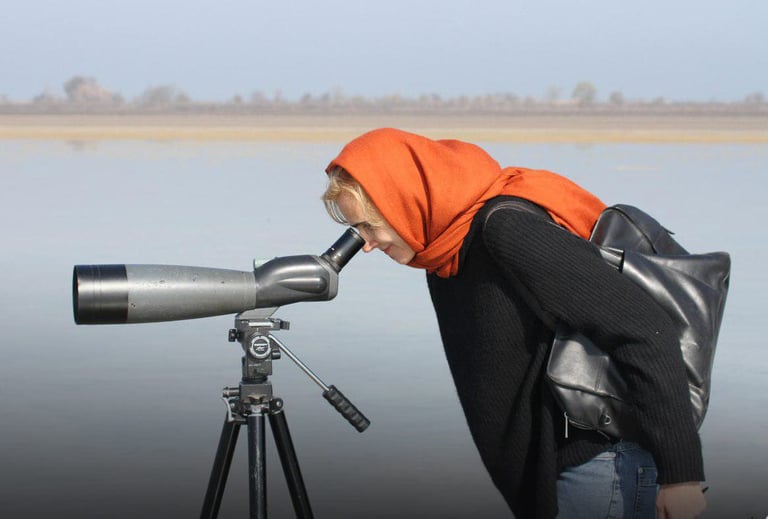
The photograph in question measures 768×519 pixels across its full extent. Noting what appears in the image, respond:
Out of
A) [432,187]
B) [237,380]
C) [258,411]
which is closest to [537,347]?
[432,187]

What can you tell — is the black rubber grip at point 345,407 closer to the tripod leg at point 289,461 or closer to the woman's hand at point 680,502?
the tripod leg at point 289,461

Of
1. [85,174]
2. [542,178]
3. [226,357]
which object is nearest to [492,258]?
[542,178]

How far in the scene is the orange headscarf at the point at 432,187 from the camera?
6.77ft

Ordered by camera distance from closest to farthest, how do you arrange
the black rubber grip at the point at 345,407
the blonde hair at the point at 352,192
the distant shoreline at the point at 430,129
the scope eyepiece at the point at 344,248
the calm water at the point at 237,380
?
the blonde hair at the point at 352,192 < the scope eyepiece at the point at 344,248 < the black rubber grip at the point at 345,407 < the calm water at the point at 237,380 < the distant shoreline at the point at 430,129

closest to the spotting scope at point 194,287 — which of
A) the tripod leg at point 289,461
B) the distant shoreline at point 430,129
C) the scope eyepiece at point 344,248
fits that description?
the scope eyepiece at point 344,248

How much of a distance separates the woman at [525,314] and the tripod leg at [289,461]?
36 cm

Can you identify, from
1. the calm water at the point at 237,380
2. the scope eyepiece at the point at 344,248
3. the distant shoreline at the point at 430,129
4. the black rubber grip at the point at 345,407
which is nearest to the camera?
the scope eyepiece at the point at 344,248

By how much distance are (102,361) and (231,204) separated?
608 cm

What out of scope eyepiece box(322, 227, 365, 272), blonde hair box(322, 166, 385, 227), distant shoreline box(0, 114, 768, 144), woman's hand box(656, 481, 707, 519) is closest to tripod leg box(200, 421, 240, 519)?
scope eyepiece box(322, 227, 365, 272)

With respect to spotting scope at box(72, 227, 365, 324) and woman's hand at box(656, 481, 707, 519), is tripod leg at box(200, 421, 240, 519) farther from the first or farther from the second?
woman's hand at box(656, 481, 707, 519)

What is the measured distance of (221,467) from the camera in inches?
96.3

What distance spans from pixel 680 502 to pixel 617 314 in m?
0.29

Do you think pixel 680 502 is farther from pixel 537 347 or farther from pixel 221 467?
pixel 221 467

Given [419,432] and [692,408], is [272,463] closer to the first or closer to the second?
[419,432]
